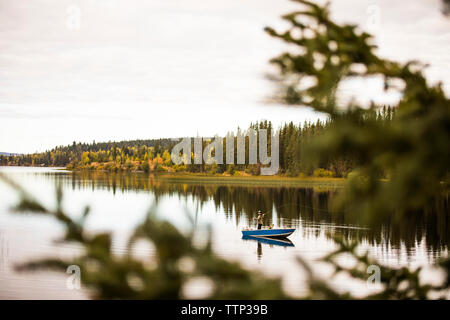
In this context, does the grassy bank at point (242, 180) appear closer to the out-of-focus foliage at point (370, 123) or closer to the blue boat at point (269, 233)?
the blue boat at point (269, 233)

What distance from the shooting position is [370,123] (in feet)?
5.74

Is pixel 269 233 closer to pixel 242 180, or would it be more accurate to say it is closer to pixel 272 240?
pixel 272 240

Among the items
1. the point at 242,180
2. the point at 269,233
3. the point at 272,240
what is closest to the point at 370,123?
the point at 269,233

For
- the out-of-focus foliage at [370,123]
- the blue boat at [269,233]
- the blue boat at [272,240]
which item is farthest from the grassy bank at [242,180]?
the out-of-focus foliage at [370,123]

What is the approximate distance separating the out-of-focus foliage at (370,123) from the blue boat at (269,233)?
35221 millimetres

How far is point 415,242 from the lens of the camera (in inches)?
1383

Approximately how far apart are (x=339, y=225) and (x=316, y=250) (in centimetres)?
1225

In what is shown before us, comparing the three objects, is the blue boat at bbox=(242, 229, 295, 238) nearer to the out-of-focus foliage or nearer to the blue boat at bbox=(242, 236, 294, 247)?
the blue boat at bbox=(242, 236, 294, 247)

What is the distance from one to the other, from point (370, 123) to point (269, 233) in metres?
36.6

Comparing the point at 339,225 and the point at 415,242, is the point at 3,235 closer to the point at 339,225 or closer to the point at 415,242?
the point at 339,225

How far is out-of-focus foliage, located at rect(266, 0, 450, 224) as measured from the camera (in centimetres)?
161

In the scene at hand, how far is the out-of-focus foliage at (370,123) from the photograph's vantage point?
161cm
